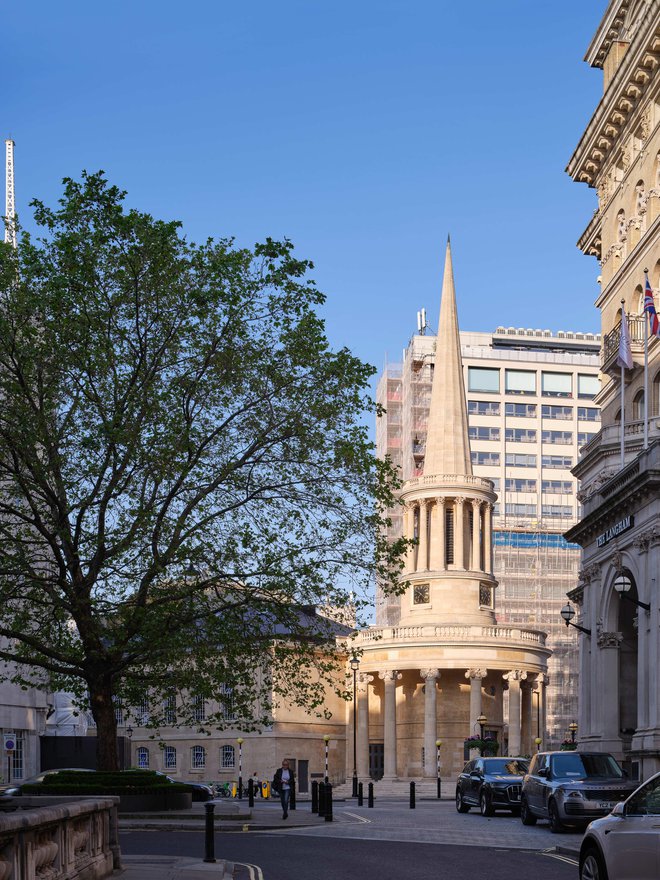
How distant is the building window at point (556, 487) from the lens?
139750 millimetres

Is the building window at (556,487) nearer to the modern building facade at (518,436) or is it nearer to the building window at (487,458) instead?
the modern building facade at (518,436)

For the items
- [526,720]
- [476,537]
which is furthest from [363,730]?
[476,537]

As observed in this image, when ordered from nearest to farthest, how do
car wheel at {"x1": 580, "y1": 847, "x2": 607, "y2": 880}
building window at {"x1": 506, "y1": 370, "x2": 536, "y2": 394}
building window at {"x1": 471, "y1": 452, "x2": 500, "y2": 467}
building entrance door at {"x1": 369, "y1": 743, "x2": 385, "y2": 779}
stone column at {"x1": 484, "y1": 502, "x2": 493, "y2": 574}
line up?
car wheel at {"x1": 580, "y1": 847, "x2": 607, "y2": 880}
stone column at {"x1": 484, "y1": 502, "x2": 493, "y2": 574}
building entrance door at {"x1": 369, "y1": 743, "x2": 385, "y2": 779}
building window at {"x1": 471, "y1": 452, "x2": 500, "y2": 467}
building window at {"x1": 506, "y1": 370, "x2": 536, "y2": 394}

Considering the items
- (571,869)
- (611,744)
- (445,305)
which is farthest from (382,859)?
(445,305)

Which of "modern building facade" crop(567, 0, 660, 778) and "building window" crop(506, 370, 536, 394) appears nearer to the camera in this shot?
"modern building facade" crop(567, 0, 660, 778)

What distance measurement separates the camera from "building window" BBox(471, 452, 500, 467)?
139875mm

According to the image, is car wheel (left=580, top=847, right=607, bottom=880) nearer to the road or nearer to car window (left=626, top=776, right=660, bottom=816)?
car window (left=626, top=776, right=660, bottom=816)

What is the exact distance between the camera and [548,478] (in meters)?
140

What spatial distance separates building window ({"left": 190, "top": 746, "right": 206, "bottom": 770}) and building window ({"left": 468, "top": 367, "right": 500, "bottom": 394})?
55.8 metres

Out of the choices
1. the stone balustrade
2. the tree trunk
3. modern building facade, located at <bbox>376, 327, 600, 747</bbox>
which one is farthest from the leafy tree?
modern building facade, located at <bbox>376, 327, 600, 747</bbox>

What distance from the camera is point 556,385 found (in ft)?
473

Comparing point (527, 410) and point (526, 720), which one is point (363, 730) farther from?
point (527, 410)

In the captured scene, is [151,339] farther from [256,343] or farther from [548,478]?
[548,478]

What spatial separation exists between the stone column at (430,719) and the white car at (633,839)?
76247 mm
